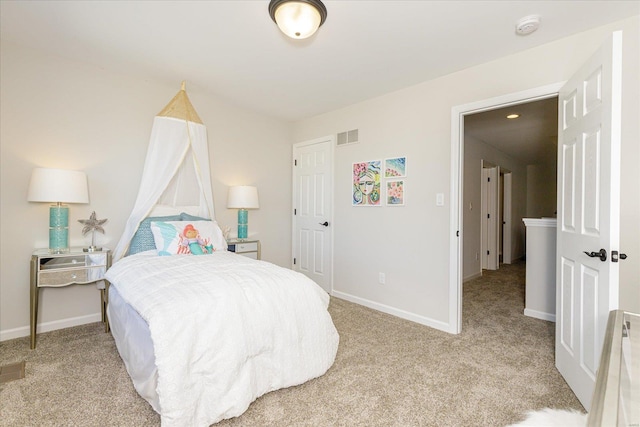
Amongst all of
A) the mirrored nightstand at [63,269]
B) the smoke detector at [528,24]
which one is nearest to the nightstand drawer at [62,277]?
the mirrored nightstand at [63,269]

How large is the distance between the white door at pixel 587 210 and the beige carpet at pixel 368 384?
12.1 inches

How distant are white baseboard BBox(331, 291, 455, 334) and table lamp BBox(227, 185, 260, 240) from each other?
1488 mm

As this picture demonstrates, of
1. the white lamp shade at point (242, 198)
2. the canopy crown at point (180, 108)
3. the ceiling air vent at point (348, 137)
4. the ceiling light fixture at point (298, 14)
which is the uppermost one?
the ceiling light fixture at point (298, 14)

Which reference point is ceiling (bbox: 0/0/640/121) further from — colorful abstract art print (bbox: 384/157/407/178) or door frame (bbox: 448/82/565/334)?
colorful abstract art print (bbox: 384/157/407/178)

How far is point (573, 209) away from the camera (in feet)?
6.31

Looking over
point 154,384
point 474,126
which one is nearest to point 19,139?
point 154,384

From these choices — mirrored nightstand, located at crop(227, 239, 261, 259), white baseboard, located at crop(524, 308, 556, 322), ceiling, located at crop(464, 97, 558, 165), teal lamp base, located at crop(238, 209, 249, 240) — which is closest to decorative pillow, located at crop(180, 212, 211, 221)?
mirrored nightstand, located at crop(227, 239, 261, 259)

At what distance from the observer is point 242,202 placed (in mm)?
3635

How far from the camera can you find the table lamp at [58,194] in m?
2.38

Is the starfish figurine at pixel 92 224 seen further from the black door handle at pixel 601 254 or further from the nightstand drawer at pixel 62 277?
the black door handle at pixel 601 254

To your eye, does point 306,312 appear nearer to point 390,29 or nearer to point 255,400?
point 255,400

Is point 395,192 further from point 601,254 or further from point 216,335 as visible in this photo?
point 216,335

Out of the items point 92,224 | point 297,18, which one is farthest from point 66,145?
point 297,18

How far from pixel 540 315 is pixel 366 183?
2.38 m
